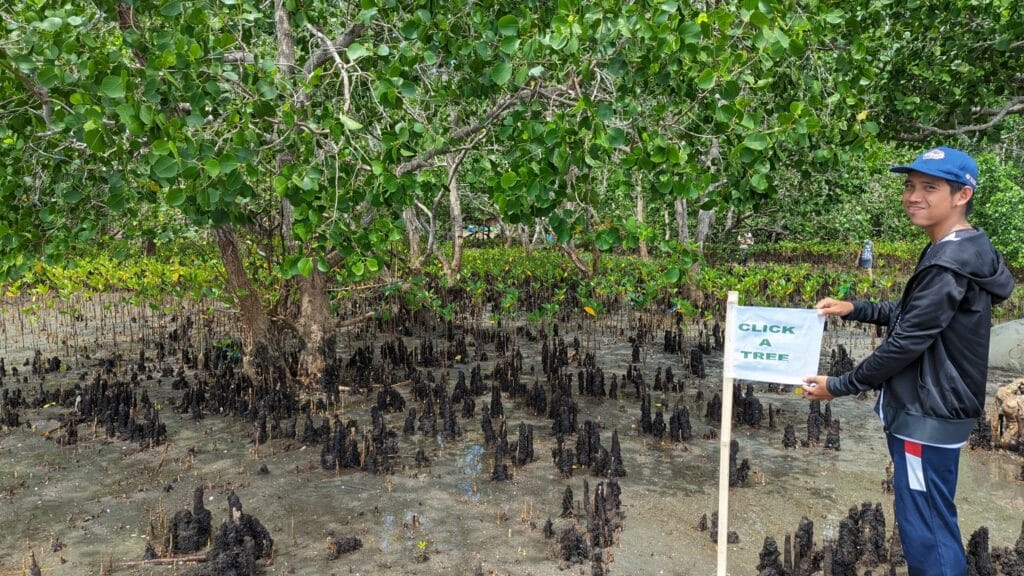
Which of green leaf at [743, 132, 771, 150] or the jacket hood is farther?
green leaf at [743, 132, 771, 150]

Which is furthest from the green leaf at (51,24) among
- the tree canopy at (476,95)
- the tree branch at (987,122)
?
the tree branch at (987,122)

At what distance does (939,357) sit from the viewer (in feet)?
7.87

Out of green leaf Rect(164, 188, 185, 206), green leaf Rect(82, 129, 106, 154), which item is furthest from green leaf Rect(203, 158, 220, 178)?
green leaf Rect(82, 129, 106, 154)

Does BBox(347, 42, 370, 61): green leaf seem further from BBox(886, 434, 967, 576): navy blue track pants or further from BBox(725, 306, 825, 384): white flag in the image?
BBox(886, 434, 967, 576): navy blue track pants

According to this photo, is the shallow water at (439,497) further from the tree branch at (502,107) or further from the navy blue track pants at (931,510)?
the tree branch at (502,107)

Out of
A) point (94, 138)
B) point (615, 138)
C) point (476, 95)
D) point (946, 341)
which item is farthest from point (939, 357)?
point (94, 138)

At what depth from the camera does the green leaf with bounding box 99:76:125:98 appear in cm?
299

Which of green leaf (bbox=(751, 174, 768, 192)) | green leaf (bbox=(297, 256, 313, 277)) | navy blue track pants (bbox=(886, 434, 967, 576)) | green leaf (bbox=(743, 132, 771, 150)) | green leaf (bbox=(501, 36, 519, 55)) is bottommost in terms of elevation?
navy blue track pants (bbox=(886, 434, 967, 576))

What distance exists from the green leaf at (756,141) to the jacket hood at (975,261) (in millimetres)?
972

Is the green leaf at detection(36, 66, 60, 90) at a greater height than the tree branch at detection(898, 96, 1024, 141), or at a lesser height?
lesser

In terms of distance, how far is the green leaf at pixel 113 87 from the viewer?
118 inches

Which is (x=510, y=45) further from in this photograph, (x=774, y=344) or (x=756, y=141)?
(x=774, y=344)

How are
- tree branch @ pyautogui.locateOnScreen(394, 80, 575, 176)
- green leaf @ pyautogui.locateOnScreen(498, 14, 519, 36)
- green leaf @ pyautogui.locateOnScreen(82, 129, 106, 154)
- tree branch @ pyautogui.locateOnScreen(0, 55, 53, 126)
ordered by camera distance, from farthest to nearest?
tree branch @ pyautogui.locateOnScreen(394, 80, 575, 176) < tree branch @ pyautogui.locateOnScreen(0, 55, 53, 126) < green leaf @ pyautogui.locateOnScreen(498, 14, 519, 36) < green leaf @ pyautogui.locateOnScreen(82, 129, 106, 154)

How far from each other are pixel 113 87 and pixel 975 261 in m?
3.51
